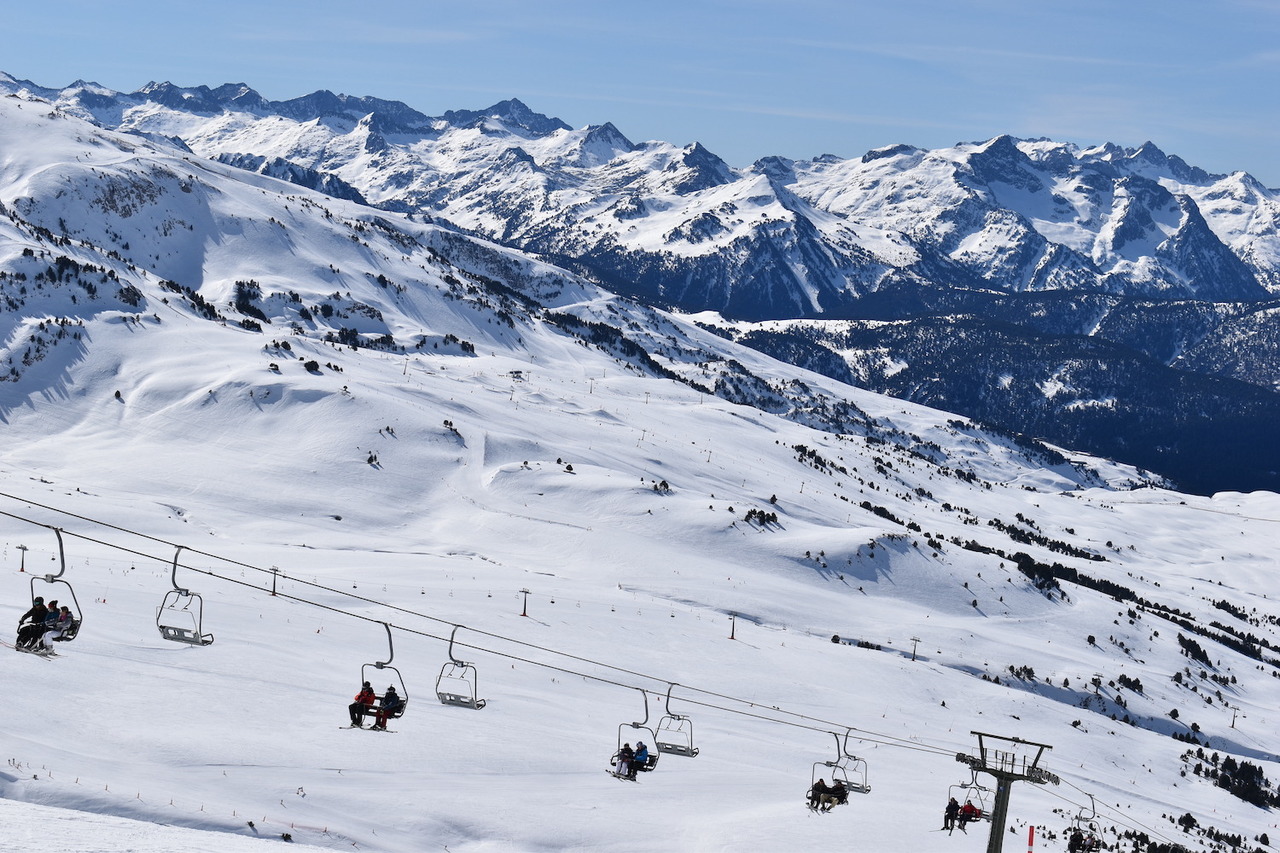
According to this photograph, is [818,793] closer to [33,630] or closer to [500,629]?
[33,630]

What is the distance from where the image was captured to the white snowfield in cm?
3834

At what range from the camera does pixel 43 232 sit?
563 ft

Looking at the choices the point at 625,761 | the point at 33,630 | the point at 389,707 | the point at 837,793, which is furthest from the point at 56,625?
the point at 837,793

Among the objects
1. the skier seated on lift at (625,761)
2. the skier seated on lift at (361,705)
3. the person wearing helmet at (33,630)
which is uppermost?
the person wearing helmet at (33,630)

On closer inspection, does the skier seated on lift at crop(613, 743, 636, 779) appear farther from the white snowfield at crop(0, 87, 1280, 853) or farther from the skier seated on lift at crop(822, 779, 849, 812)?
the white snowfield at crop(0, 87, 1280, 853)

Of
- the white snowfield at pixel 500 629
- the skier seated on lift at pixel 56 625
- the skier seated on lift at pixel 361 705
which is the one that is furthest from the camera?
the white snowfield at pixel 500 629

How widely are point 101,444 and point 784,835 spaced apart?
91.6 meters

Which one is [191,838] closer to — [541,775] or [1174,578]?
[541,775]

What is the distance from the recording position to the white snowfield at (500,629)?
126ft

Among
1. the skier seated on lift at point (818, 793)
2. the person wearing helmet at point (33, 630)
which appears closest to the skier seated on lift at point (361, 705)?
the person wearing helmet at point (33, 630)

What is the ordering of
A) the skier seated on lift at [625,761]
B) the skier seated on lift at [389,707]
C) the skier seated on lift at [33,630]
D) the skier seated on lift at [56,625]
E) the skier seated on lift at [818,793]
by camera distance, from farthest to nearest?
the skier seated on lift at [625,761]
the skier seated on lift at [818,793]
the skier seated on lift at [389,707]
the skier seated on lift at [56,625]
the skier seated on lift at [33,630]

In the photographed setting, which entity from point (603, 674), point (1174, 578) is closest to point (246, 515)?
point (603, 674)

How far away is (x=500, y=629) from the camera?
66688 mm

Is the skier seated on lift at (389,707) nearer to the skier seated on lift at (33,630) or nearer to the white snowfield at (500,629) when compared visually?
the white snowfield at (500,629)
